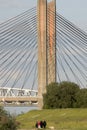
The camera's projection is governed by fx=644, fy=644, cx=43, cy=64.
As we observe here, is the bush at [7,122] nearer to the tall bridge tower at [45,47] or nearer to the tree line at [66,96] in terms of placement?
the tall bridge tower at [45,47]

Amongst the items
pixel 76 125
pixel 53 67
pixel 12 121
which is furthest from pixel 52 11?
pixel 12 121

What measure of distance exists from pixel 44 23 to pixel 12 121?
105 feet

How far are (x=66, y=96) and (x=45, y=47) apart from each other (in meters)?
13.7

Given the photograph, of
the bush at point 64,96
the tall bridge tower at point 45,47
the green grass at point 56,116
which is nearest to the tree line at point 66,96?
the bush at point 64,96

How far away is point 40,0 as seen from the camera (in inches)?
2822

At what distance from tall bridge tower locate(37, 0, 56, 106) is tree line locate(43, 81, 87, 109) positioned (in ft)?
30.4

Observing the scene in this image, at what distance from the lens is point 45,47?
230 feet

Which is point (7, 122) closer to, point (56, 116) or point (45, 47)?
point (56, 116)

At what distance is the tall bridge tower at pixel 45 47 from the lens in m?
69.8

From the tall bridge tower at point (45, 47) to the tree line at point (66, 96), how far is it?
9259mm

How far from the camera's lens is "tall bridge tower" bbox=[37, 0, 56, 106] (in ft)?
229

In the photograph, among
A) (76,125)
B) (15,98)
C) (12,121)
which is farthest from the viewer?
(15,98)

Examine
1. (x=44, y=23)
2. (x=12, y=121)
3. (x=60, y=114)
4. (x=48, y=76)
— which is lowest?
(x=12, y=121)

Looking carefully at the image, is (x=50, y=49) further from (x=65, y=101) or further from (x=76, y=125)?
(x=76, y=125)
